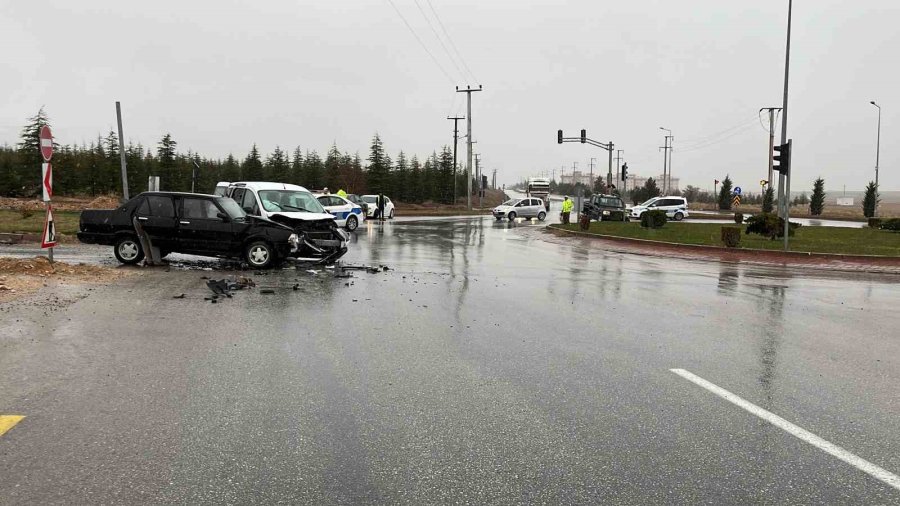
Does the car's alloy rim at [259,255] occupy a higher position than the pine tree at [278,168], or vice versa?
the pine tree at [278,168]

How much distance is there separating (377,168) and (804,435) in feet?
266

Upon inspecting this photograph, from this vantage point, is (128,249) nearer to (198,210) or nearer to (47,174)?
(198,210)

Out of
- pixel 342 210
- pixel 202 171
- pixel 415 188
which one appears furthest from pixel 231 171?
pixel 342 210

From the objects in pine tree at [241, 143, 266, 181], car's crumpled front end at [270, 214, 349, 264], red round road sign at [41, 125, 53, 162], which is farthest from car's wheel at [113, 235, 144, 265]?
pine tree at [241, 143, 266, 181]

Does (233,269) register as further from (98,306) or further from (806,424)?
(806,424)

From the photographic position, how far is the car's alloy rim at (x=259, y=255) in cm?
1338

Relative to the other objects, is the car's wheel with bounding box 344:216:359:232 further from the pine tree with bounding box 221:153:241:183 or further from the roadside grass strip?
the pine tree with bounding box 221:153:241:183

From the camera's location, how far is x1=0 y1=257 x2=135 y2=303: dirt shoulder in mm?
9992

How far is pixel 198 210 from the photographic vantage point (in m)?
13.6

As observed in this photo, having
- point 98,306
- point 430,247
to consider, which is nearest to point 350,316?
point 98,306

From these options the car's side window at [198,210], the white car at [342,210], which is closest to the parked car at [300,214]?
the car's side window at [198,210]

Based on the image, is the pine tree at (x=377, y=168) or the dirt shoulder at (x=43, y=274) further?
the pine tree at (x=377, y=168)

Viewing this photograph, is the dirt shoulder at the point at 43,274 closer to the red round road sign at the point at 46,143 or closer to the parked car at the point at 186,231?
the parked car at the point at 186,231

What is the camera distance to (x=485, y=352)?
6.36 m
